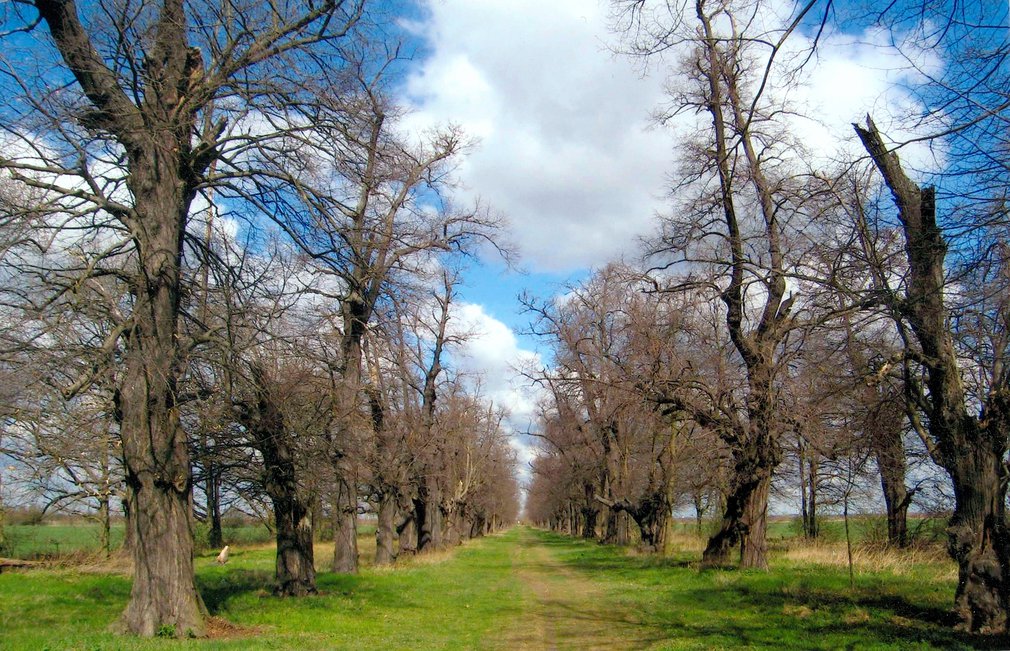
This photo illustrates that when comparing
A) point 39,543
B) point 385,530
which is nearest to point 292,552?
point 385,530

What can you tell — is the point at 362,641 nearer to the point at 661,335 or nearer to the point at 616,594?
the point at 616,594

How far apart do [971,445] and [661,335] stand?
27.0 ft

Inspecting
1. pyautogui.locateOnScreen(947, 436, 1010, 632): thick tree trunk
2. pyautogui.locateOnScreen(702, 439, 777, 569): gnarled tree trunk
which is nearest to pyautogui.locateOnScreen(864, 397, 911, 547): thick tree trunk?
pyautogui.locateOnScreen(947, 436, 1010, 632): thick tree trunk

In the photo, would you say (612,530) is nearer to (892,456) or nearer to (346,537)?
(346,537)

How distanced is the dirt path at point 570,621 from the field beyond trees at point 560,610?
4 cm

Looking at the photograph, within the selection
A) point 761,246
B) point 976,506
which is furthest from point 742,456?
point 976,506

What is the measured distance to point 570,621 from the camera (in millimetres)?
12305

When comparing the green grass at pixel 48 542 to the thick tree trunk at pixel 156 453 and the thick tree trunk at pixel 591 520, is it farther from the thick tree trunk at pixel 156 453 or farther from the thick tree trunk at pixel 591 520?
the thick tree trunk at pixel 591 520

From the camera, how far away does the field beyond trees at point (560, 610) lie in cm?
928

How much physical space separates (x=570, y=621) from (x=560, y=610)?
5.24 ft

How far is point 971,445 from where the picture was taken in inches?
371

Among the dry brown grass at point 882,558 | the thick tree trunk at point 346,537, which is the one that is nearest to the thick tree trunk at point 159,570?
the thick tree trunk at point 346,537

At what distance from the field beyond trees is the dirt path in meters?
0.04

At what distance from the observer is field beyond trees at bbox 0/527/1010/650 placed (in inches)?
365
